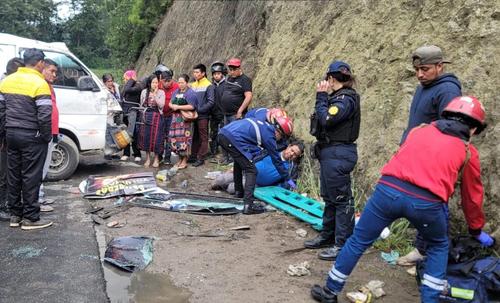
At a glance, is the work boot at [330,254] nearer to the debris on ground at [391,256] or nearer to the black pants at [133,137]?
the debris on ground at [391,256]

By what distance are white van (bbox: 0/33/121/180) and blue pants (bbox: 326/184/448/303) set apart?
18.9 feet

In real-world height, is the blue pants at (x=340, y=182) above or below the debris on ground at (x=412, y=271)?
above

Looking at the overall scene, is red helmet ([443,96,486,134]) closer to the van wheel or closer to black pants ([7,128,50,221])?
black pants ([7,128,50,221])

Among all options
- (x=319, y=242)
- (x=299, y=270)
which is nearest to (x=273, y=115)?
(x=319, y=242)

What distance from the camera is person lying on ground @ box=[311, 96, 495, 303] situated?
3.40m

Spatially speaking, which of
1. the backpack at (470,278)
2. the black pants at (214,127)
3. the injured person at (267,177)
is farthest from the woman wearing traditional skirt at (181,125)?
the backpack at (470,278)

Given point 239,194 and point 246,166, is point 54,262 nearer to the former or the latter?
point 246,166

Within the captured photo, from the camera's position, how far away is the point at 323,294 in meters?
3.91

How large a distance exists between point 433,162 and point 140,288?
2.61m

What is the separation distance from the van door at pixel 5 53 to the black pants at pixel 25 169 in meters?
2.53

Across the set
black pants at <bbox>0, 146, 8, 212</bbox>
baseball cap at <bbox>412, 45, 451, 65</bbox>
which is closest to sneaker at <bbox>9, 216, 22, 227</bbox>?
black pants at <bbox>0, 146, 8, 212</bbox>

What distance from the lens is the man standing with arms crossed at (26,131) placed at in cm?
548

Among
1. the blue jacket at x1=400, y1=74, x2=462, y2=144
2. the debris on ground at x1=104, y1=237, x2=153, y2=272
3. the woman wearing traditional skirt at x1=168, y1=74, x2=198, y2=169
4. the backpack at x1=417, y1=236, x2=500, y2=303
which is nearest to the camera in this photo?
the backpack at x1=417, y1=236, x2=500, y2=303

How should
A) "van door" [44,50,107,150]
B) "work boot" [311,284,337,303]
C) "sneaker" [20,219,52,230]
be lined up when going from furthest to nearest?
"van door" [44,50,107,150] < "sneaker" [20,219,52,230] < "work boot" [311,284,337,303]
